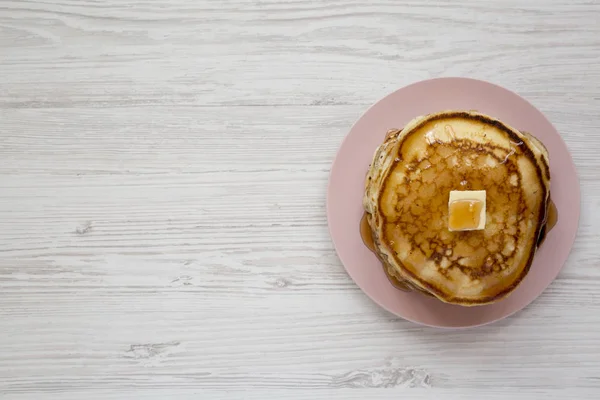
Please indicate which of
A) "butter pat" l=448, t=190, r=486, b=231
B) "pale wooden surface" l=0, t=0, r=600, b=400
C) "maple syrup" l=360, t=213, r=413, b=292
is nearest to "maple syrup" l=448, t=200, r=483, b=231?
"butter pat" l=448, t=190, r=486, b=231

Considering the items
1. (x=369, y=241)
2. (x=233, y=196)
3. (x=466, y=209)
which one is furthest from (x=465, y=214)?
(x=233, y=196)

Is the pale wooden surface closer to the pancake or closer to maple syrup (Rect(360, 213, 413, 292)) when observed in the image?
maple syrup (Rect(360, 213, 413, 292))

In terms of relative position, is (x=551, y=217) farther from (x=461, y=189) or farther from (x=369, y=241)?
(x=369, y=241)

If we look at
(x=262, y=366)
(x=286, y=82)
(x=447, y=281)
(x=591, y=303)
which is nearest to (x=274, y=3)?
(x=286, y=82)

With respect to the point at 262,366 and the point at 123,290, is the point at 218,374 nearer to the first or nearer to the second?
the point at 262,366

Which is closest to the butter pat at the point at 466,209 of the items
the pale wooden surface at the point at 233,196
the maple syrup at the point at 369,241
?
the maple syrup at the point at 369,241

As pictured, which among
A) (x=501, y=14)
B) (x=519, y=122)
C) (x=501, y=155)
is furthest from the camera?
(x=501, y=14)
